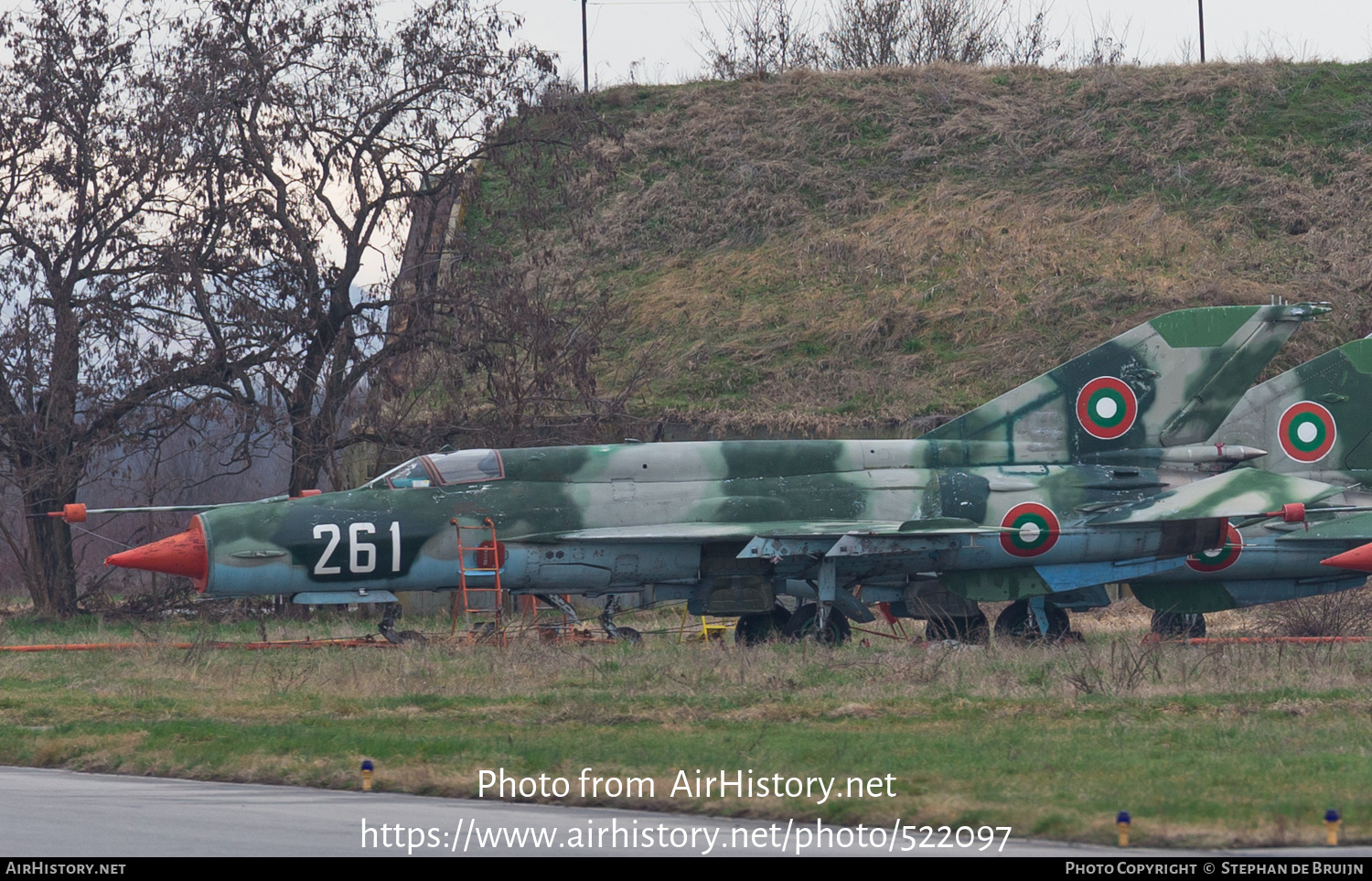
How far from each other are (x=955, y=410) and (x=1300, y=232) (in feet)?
42.7

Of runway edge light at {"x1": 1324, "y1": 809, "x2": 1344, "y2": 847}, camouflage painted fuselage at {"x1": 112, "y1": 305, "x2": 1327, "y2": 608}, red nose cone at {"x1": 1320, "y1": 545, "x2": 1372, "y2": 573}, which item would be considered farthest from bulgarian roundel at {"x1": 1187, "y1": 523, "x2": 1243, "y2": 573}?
runway edge light at {"x1": 1324, "y1": 809, "x2": 1344, "y2": 847}

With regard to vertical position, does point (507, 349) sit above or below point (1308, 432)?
above

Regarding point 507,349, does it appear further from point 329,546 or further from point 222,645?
point 329,546

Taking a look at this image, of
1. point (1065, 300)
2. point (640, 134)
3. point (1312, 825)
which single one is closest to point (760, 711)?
point (1312, 825)

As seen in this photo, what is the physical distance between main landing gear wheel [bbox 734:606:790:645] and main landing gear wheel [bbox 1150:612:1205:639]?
545cm

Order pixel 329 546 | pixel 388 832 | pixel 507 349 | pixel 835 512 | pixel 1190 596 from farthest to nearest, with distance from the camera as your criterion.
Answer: pixel 507 349, pixel 1190 596, pixel 835 512, pixel 329 546, pixel 388 832

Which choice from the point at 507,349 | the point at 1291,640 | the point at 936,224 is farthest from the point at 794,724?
the point at 936,224

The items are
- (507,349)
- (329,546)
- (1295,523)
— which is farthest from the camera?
(507,349)

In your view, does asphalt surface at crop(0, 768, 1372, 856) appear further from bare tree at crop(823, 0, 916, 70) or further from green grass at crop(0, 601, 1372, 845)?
bare tree at crop(823, 0, 916, 70)

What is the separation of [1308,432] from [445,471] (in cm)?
1254

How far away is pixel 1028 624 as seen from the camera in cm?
2062

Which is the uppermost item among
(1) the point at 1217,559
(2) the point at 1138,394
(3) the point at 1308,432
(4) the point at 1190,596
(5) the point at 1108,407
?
(2) the point at 1138,394

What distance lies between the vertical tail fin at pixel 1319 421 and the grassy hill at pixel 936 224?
11.0m

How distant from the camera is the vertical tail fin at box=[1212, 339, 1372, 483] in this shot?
867 inches
